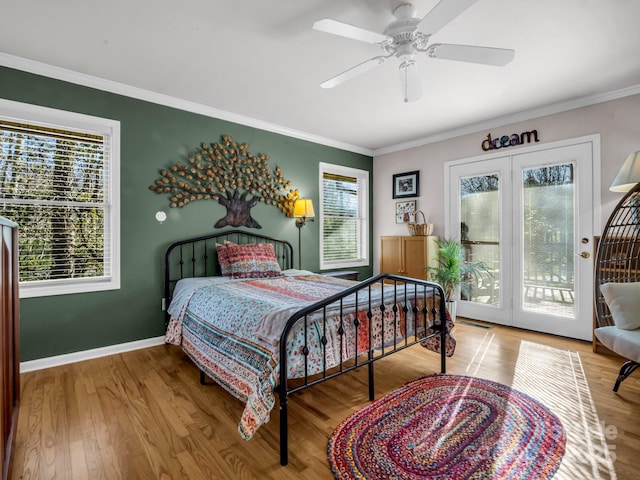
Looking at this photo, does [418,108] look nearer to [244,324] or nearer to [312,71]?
[312,71]

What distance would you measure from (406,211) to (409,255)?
773 millimetres

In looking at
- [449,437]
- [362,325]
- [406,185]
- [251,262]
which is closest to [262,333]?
[362,325]

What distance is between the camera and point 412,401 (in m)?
2.20

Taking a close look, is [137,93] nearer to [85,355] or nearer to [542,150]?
[85,355]

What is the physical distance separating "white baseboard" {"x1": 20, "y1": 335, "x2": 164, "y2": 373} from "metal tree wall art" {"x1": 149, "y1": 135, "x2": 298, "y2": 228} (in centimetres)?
139

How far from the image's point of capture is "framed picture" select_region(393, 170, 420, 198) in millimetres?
4891

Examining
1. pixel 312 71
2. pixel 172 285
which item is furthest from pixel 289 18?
pixel 172 285

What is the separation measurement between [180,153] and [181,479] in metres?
2.96

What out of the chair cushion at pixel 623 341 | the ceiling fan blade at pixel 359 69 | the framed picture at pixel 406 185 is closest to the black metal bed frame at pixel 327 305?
the chair cushion at pixel 623 341

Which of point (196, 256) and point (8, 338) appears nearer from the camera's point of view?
point (8, 338)

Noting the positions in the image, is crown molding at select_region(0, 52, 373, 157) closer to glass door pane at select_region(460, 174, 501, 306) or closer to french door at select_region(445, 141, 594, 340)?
glass door pane at select_region(460, 174, 501, 306)

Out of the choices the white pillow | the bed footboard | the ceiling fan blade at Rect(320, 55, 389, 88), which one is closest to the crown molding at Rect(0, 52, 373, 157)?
the ceiling fan blade at Rect(320, 55, 389, 88)

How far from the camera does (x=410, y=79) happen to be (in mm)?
2387

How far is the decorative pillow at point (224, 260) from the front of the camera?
3348 millimetres
